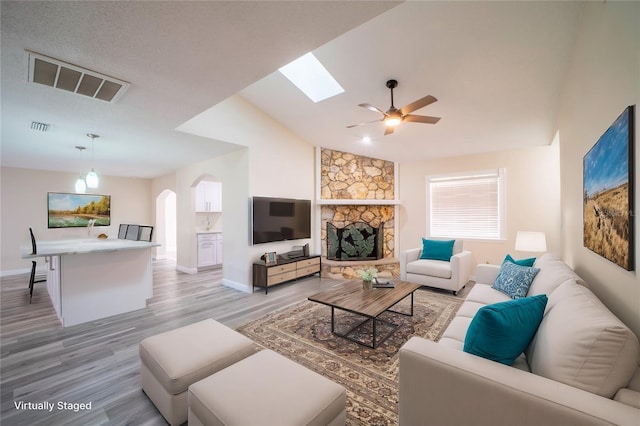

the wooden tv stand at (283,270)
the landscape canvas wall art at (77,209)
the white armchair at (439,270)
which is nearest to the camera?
the white armchair at (439,270)

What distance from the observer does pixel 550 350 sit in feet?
4.02

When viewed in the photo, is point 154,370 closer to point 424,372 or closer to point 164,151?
point 424,372

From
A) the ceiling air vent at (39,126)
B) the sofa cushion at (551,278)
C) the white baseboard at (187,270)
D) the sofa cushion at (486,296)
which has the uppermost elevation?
the ceiling air vent at (39,126)

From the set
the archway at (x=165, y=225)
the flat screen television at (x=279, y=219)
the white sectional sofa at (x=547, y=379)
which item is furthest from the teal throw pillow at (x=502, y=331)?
the archway at (x=165, y=225)

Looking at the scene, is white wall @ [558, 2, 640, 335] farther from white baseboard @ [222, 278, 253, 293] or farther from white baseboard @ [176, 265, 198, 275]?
white baseboard @ [176, 265, 198, 275]

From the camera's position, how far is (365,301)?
271 cm

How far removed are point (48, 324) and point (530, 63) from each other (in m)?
6.20

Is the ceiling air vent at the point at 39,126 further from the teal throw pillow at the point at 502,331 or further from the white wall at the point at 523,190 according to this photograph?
the white wall at the point at 523,190

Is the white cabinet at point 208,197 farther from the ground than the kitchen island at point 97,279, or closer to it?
farther from the ground

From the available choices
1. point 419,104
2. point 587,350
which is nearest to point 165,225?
point 419,104

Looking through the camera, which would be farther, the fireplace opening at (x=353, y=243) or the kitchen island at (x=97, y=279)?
the fireplace opening at (x=353, y=243)

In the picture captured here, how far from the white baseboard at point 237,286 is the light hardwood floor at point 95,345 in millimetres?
95

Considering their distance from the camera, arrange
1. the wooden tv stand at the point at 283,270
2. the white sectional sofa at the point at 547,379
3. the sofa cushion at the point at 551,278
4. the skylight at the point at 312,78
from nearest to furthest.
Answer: the white sectional sofa at the point at 547,379, the sofa cushion at the point at 551,278, the skylight at the point at 312,78, the wooden tv stand at the point at 283,270

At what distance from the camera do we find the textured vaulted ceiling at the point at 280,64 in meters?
1.50
